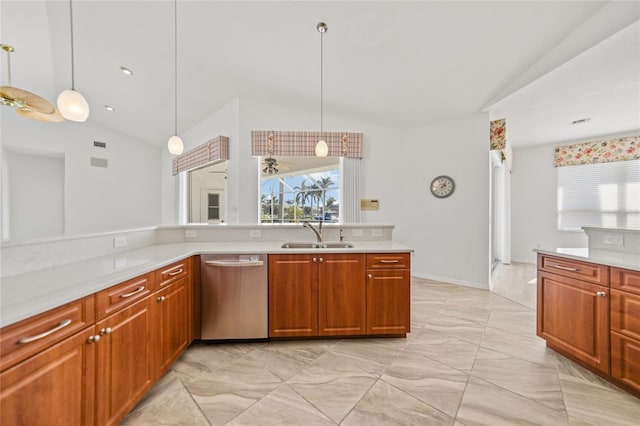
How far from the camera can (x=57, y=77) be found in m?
3.57

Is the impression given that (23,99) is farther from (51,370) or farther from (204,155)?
(51,370)

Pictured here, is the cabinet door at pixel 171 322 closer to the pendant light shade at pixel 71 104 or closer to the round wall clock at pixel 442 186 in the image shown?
Answer: the pendant light shade at pixel 71 104

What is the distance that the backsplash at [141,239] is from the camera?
4.35 ft

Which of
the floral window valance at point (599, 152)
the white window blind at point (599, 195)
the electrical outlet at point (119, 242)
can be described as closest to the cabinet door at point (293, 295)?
the electrical outlet at point (119, 242)

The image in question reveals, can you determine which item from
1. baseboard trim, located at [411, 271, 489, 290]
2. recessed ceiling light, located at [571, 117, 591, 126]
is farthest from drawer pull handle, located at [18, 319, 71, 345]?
recessed ceiling light, located at [571, 117, 591, 126]

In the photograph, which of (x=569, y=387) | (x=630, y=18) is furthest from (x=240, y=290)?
(x=630, y=18)

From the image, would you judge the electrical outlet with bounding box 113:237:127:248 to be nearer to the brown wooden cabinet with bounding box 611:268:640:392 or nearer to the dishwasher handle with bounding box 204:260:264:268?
the dishwasher handle with bounding box 204:260:264:268

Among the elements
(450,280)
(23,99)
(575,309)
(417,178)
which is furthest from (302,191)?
(575,309)

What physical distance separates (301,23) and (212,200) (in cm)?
389

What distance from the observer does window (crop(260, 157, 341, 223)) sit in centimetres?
455

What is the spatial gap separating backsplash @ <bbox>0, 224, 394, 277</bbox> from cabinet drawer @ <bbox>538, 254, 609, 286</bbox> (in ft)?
4.40

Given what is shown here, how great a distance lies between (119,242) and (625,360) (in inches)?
143

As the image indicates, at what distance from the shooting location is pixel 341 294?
220 centimetres

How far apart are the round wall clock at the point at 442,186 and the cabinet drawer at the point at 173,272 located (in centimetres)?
389
